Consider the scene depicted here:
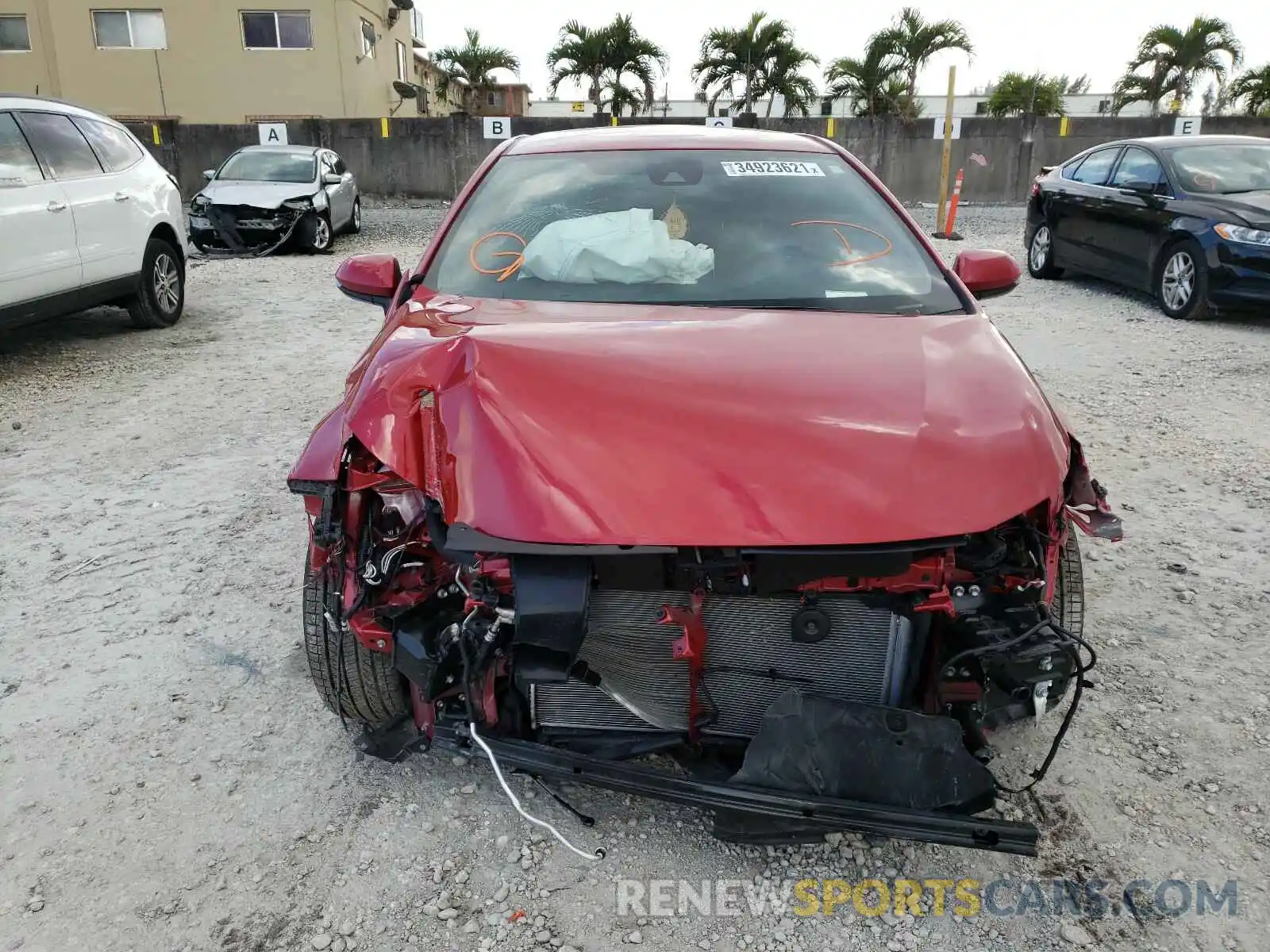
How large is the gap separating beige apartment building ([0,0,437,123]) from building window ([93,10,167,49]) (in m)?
0.02

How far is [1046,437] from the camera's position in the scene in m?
2.06

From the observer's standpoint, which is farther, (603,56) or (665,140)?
(603,56)

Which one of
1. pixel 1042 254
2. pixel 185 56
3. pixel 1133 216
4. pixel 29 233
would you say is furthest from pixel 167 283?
pixel 185 56

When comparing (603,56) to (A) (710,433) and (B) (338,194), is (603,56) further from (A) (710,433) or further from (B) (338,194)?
(A) (710,433)

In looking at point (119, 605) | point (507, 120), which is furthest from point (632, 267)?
point (507, 120)

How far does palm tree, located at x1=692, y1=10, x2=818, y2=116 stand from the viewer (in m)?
26.4

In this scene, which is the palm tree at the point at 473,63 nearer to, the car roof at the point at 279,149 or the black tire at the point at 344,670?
the car roof at the point at 279,149

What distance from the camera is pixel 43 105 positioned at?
6527 mm

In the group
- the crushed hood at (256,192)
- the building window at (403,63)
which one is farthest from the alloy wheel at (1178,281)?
the building window at (403,63)

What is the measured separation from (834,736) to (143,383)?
5.79 metres

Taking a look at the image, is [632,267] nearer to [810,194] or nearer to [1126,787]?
[810,194]

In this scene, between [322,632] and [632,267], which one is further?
[632,267]

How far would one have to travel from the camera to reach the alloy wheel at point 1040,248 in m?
9.74

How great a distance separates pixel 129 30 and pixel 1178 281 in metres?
26.2
